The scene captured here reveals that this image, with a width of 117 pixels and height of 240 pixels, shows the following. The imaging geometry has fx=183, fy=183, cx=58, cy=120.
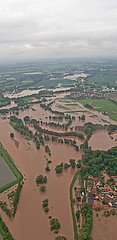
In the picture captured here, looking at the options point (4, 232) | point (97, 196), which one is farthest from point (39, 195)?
point (97, 196)

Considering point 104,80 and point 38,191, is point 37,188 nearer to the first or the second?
point 38,191

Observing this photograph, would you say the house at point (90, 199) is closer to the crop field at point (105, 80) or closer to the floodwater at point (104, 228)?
the floodwater at point (104, 228)

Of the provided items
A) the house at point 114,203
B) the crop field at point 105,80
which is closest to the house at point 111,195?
the house at point 114,203

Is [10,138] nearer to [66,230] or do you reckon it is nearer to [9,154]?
[9,154]

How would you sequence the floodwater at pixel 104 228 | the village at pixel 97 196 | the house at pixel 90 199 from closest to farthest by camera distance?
the floodwater at pixel 104 228 < the village at pixel 97 196 < the house at pixel 90 199

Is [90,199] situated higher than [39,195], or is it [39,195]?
[90,199]

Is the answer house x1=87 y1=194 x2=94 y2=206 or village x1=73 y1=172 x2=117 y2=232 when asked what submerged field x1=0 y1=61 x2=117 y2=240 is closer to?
village x1=73 y1=172 x2=117 y2=232
